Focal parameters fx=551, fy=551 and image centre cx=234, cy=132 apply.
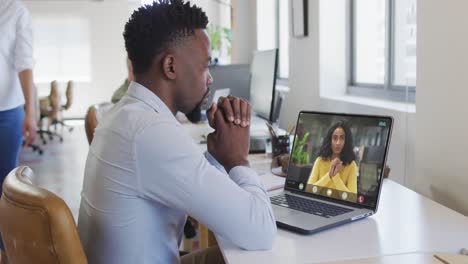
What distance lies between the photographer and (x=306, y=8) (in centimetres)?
304

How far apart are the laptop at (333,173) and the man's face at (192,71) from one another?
0.37 meters

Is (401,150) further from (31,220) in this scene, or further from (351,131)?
(31,220)

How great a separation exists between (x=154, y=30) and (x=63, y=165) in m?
5.44

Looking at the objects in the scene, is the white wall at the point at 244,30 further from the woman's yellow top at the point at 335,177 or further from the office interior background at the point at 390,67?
the woman's yellow top at the point at 335,177

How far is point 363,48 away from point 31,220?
2274 millimetres

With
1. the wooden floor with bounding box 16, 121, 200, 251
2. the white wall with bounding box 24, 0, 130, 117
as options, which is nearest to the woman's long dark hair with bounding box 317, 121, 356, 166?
the wooden floor with bounding box 16, 121, 200, 251

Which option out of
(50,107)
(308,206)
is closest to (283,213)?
(308,206)

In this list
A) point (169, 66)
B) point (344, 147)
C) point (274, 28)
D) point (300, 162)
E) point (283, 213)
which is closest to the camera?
point (169, 66)

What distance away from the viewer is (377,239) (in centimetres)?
125

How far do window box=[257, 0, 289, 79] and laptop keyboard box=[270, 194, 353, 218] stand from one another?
2884 mm

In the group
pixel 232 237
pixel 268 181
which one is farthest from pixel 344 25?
pixel 232 237

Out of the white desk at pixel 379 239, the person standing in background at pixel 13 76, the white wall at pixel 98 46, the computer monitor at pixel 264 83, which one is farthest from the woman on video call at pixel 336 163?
the white wall at pixel 98 46

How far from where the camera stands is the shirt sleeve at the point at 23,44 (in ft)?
8.22

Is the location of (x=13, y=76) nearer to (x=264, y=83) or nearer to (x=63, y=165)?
(x=264, y=83)
